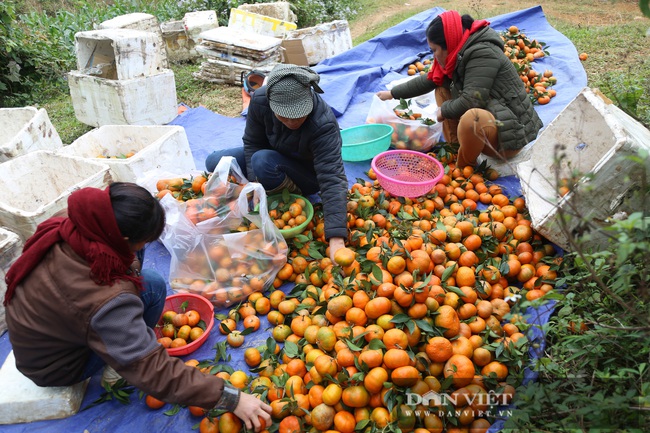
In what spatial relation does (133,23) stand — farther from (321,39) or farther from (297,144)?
(297,144)

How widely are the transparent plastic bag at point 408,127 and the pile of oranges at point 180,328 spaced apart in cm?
243

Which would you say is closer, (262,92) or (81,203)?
(81,203)

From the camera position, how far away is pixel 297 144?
118 inches

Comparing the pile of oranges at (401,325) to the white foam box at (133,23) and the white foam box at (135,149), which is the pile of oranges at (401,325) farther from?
the white foam box at (133,23)

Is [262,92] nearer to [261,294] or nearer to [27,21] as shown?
[261,294]

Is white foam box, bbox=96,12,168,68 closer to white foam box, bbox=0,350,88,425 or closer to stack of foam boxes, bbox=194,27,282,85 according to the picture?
stack of foam boxes, bbox=194,27,282,85

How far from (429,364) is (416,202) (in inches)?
59.1

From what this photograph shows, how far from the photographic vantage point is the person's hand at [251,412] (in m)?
1.80

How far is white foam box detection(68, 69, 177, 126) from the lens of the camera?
473 centimetres

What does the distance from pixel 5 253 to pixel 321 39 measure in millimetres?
5322

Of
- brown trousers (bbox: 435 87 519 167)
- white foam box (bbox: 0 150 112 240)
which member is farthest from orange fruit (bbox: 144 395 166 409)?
brown trousers (bbox: 435 87 519 167)

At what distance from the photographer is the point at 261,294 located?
104 inches

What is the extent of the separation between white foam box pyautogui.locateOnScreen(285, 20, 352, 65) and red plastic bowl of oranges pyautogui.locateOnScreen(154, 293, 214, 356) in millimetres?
5034

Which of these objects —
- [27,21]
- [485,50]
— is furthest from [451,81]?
[27,21]
